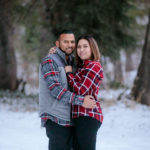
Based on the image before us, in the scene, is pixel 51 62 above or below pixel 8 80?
above

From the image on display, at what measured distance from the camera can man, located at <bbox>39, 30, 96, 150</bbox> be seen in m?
2.02

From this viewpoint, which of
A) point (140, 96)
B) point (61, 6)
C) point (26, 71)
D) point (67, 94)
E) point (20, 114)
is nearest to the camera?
point (67, 94)

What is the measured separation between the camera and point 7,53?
880 cm

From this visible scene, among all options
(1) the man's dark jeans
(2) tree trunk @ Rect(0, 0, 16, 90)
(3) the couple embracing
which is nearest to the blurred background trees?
(2) tree trunk @ Rect(0, 0, 16, 90)

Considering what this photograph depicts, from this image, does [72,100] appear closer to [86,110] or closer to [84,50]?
[86,110]

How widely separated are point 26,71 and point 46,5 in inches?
148

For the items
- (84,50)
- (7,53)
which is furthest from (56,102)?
(7,53)

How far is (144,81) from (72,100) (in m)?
5.76

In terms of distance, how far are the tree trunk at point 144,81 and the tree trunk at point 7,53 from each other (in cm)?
489

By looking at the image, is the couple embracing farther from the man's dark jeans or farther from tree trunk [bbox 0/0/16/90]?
tree trunk [bbox 0/0/16/90]

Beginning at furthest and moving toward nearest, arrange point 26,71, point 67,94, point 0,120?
point 26,71 → point 0,120 → point 67,94

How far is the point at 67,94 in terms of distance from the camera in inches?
79.2

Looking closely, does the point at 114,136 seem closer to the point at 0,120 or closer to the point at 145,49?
the point at 0,120

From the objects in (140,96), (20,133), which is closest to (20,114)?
(20,133)
